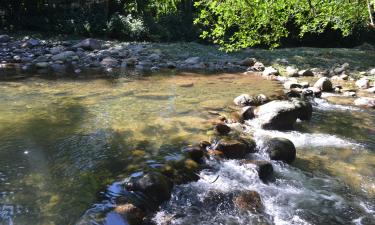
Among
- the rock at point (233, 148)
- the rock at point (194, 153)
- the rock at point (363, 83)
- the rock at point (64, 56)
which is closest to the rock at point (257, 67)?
the rock at point (363, 83)

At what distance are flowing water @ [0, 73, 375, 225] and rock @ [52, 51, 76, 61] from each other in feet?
15.0

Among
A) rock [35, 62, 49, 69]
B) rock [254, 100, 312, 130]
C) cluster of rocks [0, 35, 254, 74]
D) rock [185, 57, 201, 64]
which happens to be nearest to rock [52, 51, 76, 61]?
cluster of rocks [0, 35, 254, 74]

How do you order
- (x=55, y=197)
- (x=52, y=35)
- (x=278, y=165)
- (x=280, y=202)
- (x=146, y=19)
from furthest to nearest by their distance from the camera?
(x=146, y=19), (x=52, y=35), (x=278, y=165), (x=280, y=202), (x=55, y=197)

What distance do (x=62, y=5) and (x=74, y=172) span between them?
18.2m

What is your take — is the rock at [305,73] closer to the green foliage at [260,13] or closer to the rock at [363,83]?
the rock at [363,83]

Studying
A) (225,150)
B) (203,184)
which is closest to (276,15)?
(225,150)

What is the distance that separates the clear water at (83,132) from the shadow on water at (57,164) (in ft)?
0.04

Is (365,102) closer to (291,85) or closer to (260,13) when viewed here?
(291,85)

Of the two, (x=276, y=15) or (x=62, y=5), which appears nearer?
(x=276, y=15)

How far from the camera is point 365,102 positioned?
438 inches

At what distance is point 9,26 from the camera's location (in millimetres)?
20031

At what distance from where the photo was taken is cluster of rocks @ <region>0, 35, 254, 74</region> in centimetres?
1498

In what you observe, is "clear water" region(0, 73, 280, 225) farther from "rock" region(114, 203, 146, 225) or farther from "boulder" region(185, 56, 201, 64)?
"boulder" region(185, 56, 201, 64)

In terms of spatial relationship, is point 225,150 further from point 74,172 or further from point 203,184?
point 74,172
